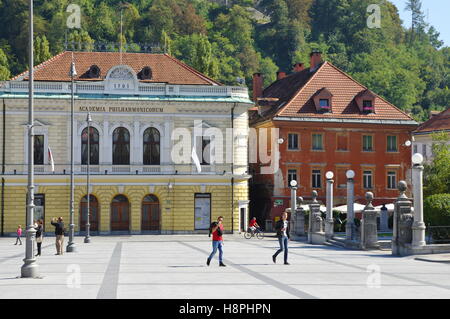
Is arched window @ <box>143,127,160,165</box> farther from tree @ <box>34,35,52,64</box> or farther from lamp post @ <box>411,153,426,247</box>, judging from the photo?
Result: lamp post @ <box>411,153,426,247</box>

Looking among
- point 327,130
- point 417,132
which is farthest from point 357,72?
point 327,130

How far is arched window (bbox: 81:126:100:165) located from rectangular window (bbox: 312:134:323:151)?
17.3 meters

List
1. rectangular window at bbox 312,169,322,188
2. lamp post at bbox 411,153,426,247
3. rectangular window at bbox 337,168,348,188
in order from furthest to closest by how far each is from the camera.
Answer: rectangular window at bbox 337,168,348,188
rectangular window at bbox 312,169,322,188
lamp post at bbox 411,153,426,247

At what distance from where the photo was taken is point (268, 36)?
156 m

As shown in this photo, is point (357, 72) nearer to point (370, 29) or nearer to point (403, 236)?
point (370, 29)

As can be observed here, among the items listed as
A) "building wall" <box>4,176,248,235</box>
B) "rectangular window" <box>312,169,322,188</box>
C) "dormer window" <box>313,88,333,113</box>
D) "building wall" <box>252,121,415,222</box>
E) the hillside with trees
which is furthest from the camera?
the hillside with trees

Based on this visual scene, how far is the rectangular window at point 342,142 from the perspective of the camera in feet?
224

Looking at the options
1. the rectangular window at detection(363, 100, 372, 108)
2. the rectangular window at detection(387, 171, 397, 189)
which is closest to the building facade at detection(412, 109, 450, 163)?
the rectangular window at detection(387, 171, 397, 189)

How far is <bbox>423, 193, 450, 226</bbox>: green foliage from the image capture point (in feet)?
124

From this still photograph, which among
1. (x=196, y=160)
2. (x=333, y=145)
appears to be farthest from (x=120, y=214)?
(x=333, y=145)

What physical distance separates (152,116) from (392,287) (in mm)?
41249

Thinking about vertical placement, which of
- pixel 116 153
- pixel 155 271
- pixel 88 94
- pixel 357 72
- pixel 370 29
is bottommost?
pixel 155 271
